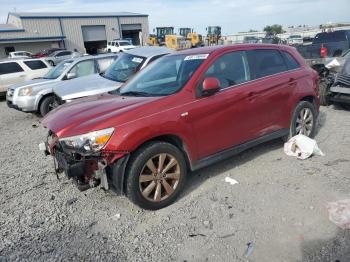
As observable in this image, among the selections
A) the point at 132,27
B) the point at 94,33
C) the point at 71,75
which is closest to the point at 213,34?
the point at 132,27

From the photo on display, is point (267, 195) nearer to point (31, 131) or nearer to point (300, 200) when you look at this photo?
point (300, 200)

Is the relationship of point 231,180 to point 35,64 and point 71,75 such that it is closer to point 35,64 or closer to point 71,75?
point 71,75

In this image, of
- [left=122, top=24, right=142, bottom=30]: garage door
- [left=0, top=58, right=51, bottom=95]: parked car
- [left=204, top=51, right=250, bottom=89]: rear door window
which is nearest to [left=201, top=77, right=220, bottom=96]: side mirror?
[left=204, top=51, right=250, bottom=89]: rear door window

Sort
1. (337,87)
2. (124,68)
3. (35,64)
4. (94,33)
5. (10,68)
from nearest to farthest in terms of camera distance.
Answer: (337,87) → (124,68) → (10,68) → (35,64) → (94,33)

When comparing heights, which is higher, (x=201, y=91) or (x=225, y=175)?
(x=201, y=91)

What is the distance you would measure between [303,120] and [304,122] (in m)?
0.05

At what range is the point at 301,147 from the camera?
5289 mm

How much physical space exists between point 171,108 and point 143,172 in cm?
80

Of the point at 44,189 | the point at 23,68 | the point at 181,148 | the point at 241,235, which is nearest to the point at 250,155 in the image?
the point at 181,148

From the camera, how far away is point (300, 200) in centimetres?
402

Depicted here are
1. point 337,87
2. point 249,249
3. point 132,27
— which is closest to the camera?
point 249,249

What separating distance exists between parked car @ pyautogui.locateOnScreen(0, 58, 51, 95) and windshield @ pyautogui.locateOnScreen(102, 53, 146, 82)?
6675 millimetres

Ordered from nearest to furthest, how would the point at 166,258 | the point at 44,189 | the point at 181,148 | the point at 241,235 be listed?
the point at 166,258, the point at 241,235, the point at 181,148, the point at 44,189

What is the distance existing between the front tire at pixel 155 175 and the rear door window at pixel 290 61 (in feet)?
8.54
